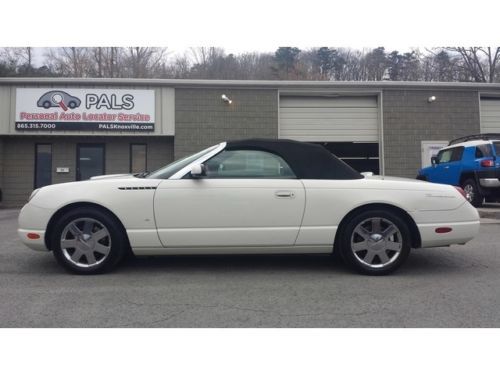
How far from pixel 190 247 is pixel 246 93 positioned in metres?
10.2

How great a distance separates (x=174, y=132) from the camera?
12633mm

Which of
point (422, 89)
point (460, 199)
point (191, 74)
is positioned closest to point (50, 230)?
point (460, 199)

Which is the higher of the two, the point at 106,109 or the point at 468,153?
the point at 106,109

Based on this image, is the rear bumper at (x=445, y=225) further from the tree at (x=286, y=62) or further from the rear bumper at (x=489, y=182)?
the tree at (x=286, y=62)

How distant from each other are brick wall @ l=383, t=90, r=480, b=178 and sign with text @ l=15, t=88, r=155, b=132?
369 inches

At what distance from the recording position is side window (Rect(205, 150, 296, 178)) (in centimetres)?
375

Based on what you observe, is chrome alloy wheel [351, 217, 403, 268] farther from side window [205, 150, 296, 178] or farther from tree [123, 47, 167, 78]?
tree [123, 47, 167, 78]

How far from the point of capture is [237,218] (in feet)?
11.8

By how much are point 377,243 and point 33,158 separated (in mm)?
13488

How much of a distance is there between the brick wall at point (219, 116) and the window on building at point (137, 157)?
1.60m

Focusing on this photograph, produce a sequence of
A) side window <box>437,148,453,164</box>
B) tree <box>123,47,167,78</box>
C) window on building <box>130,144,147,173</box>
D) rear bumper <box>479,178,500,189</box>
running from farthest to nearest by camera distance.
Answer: tree <box>123,47,167,78</box>, window on building <box>130,144,147,173</box>, side window <box>437,148,453,164</box>, rear bumper <box>479,178,500,189</box>

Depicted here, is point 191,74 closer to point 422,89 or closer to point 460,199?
point 422,89

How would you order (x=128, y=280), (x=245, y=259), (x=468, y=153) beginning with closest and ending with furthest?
(x=128, y=280)
(x=245, y=259)
(x=468, y=153)

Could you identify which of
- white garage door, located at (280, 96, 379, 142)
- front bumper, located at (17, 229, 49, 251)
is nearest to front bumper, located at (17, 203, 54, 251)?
front bumper, located at (17, 229, 49, 251)
